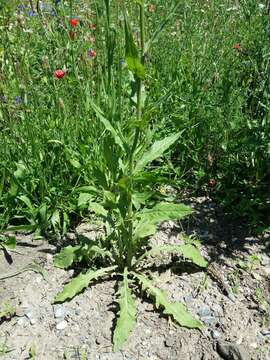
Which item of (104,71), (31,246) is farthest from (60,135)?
(31,246)

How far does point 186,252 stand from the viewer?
93.4 inches

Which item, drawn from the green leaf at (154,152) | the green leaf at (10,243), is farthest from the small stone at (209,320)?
the green leaf at (10,243)

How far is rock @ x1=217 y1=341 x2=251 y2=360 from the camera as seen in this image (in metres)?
2.01

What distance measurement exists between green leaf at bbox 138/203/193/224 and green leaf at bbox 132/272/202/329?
0.30 metres

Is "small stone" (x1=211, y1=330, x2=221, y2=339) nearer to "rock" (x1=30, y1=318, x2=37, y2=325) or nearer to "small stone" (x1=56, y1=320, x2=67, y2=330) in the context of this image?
"small stone" (x1=56, y1=320, x2=67, y2=330)

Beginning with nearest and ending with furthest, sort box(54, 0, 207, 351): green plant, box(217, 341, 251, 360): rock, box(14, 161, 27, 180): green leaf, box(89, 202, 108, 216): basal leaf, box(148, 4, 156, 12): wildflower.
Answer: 1. box(217, 341, 251, 360): rock
2. box(54, 0, 207, 351): green plant
3. box(89, 202, 108, 216): basal leaf
4. box(14, 161, 27, 180): green leaf
5. box(148, 4, 156, 12): wildflower

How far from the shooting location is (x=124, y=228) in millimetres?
2303

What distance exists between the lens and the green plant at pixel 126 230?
212 cm

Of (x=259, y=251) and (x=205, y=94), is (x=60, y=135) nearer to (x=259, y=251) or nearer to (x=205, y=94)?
(x=205, y=94)

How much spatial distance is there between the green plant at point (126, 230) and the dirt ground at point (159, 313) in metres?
0.06

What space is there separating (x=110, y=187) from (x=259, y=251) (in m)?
0.86

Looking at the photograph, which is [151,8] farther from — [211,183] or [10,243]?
[10,243]

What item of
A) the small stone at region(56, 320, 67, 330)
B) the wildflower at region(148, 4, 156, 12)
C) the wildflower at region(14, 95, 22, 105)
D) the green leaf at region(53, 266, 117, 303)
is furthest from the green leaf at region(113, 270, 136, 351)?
the wildflower at region(148, 4, 156, 12)

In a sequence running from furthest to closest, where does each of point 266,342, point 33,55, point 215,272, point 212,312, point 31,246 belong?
point 33,55 < point 31,246 < point 215,272 < point 212,312 < point 266,342
